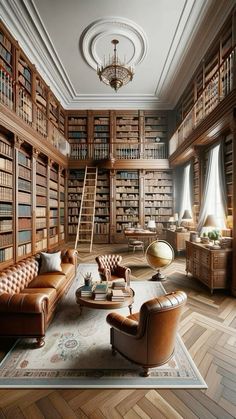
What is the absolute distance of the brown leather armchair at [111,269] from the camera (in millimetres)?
3455

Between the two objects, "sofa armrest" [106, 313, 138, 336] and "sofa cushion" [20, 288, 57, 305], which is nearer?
"sofa armrest" [106, 313, 138, 336]

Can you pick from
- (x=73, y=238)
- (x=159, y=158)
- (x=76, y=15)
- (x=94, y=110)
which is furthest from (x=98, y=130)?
(x=73, y=238)

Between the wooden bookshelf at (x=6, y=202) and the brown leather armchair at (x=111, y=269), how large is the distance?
1986mm

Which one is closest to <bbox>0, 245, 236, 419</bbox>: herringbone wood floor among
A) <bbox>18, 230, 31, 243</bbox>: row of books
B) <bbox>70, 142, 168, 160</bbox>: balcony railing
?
<bbox>18, 230, 31, 243</bbox>: row of books

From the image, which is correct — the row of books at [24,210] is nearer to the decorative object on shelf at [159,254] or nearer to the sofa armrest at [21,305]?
the sofa armrest at [21,305]

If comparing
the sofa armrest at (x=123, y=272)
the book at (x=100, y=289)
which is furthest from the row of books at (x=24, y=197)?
the book at (x=100, y=289)

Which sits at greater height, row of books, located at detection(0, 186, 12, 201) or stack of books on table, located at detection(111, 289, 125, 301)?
row of books, located at detection(0, 186, 12, 201)

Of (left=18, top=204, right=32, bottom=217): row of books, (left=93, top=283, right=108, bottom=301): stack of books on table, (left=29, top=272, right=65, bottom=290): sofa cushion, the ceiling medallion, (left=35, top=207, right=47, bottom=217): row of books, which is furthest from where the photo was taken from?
(left=35, top=207, right=47, bottom=217): row of books

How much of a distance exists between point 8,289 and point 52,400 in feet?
4.83

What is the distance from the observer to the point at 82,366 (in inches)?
77.3

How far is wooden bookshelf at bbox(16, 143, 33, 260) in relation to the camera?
4.72 metres

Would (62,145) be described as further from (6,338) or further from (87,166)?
(6,338)

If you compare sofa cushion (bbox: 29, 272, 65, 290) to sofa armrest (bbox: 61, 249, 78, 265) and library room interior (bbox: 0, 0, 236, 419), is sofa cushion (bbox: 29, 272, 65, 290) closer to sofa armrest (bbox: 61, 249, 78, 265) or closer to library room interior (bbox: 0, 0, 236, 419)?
library room interior (bbox: 0, 0, 236, 419)

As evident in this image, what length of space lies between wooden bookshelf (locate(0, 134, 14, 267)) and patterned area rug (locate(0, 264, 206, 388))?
7.22 feet
